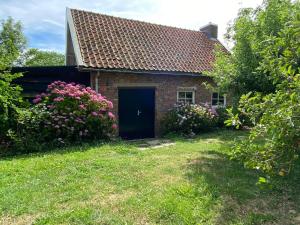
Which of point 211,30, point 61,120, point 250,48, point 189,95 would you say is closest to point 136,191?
point 61,120

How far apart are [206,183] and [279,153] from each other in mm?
2490

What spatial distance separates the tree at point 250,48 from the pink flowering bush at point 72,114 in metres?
4.11

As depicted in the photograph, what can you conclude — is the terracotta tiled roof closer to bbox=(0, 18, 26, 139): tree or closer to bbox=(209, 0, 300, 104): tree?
bbox=(0, 18, 26, 139): tree

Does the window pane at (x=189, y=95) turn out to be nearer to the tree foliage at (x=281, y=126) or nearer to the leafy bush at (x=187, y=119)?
the leafy bush at (x=187, y=119)

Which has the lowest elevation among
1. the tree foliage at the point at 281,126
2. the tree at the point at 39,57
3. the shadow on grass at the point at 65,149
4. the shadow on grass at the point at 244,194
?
the shadow on grass at the point at 244,194

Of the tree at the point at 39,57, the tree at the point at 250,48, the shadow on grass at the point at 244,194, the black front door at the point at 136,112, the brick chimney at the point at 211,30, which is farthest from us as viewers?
the tree at the point at 39,57

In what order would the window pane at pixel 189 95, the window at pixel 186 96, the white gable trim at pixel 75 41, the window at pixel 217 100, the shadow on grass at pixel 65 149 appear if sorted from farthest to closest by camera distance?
the window at pixel 217 100
the window pane at pixel 189 95
the window at pixel 186 96
the white gable trim at pixel 75 41
the shadow on grass at pixel 65 149

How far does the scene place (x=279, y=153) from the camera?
3.12 metres

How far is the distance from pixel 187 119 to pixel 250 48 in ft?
15.9

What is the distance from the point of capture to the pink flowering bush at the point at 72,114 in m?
8.45

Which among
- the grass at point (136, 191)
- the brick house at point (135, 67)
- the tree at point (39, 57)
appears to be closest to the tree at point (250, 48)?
the grass at point (136, 191)

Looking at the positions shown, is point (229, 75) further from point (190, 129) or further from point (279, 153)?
point (279, 153)


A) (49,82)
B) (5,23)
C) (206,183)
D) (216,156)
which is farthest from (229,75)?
(5,23)

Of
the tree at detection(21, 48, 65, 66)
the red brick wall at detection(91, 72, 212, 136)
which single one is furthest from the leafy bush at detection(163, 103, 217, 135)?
the tree at detection(21, 48, 65, 66)
